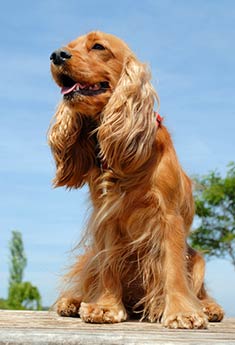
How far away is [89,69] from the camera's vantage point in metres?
3.61

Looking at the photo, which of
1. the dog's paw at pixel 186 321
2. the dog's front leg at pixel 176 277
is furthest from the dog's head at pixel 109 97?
the dog's paw at pixel 186 321

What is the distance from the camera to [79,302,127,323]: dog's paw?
11.8 feet

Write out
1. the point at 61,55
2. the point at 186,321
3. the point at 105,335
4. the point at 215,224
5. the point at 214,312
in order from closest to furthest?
the point at 105,335 → the point at 186,321 → the point at 61,55 → the point at 214,312 → the point at 215,224

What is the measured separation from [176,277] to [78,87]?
116 cm

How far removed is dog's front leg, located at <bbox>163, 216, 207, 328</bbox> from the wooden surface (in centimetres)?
13

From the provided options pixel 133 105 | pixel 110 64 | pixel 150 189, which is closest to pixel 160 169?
pixel 150 189

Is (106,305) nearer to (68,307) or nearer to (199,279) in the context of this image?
(68,307)

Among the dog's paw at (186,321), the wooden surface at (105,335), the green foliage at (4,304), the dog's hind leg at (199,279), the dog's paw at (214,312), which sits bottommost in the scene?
the wooden surface at (105,335)

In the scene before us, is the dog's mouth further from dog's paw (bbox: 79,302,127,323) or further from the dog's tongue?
dog's paw (bbox: 79,302,127,323)

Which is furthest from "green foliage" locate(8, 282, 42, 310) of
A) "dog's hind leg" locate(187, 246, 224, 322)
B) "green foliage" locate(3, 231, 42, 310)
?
"dog's hind leg" locate(187, 246, 224, 322)

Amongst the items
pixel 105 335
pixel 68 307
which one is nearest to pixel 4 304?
pixel 68 307

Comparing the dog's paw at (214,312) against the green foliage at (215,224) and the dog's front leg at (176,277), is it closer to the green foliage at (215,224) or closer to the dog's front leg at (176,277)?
the dog's front leg at (176,277)

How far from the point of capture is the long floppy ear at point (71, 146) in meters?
3.96

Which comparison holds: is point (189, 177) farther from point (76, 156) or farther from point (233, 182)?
point (233, 182)
